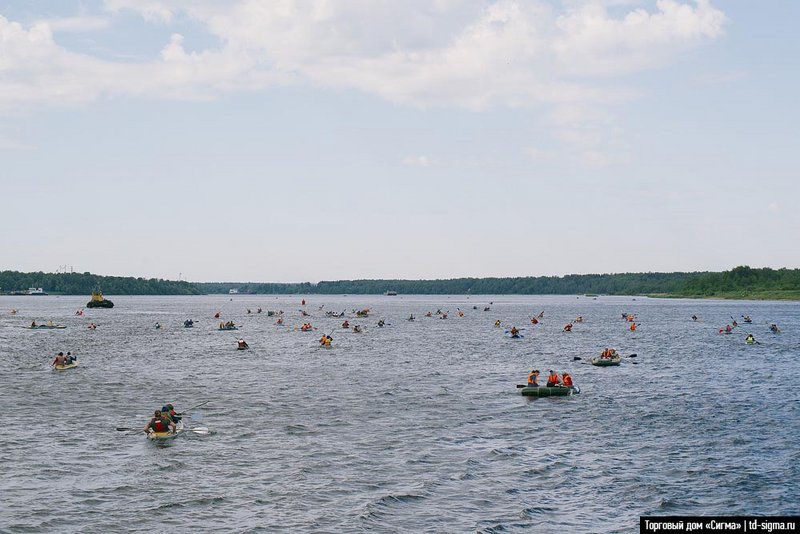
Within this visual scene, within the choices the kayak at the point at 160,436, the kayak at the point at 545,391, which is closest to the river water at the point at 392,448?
the kayak at the point at 160,436

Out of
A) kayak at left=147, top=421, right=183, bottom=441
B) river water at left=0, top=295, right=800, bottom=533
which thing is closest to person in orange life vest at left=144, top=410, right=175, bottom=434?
kayak at left=147, top=421, right=183, bottom=441

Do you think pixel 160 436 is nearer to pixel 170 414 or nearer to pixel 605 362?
pixel 170 414

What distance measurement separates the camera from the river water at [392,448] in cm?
2936

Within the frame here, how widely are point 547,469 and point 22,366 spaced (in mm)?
62468

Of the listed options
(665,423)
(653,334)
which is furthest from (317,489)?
(653,334)

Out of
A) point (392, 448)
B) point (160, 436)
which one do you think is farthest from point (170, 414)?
point (392, 448)

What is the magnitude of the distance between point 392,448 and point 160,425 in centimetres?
1220

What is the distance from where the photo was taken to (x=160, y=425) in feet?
137

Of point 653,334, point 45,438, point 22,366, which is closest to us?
point 45,438

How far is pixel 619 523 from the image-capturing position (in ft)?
92.0

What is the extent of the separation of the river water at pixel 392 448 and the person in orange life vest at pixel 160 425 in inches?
28.6

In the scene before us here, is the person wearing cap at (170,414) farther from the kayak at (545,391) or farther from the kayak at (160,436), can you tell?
the kayak at (545,391)

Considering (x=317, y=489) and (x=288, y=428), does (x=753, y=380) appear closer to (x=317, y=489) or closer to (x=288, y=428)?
(x=288, y=428)

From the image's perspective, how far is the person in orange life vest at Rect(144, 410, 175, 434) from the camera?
41.7m
